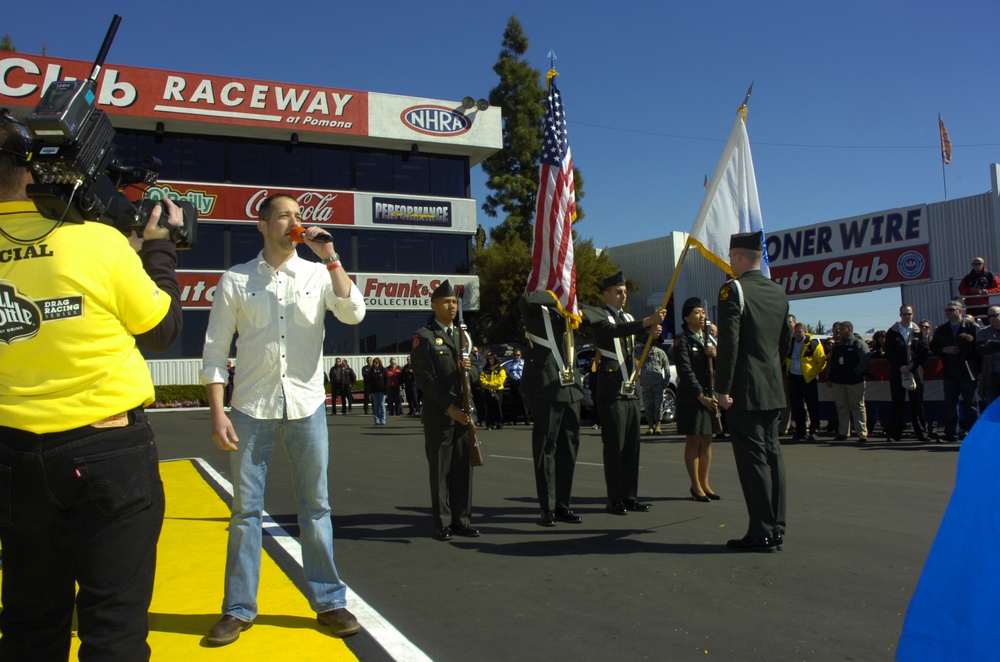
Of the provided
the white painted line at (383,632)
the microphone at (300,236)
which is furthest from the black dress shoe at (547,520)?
the microphone at (300,236)

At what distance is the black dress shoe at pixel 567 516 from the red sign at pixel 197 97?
29.1m

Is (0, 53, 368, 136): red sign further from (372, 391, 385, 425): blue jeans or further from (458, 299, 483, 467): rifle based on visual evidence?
(458, 299, 483, 467): rifle

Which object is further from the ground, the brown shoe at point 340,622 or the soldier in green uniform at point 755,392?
the soldier in green uniform at point 755,392

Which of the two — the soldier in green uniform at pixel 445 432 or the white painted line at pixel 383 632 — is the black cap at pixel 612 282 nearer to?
the soldier in green uniform at pixel 445 432

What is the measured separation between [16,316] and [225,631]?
210 centimetres

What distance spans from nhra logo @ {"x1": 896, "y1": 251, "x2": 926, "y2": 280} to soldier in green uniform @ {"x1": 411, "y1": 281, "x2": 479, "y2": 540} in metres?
22.6

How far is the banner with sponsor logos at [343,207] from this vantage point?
111 ft

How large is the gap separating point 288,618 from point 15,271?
2493 millimetres

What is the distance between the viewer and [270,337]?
13.5 ft

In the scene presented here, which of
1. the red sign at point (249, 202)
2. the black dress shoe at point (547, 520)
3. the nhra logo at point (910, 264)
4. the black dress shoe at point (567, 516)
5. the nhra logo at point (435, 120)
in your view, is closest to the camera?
the black dress shoe at point (547, 520)

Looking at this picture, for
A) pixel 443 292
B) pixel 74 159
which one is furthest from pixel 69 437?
pixel 443 292

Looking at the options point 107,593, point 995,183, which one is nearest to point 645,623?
point 107,593

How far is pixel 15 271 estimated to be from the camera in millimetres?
2430

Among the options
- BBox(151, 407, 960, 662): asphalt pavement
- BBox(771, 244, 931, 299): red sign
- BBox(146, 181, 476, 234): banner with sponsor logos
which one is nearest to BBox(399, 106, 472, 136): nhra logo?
BBox(146, 181, 476, 234): banner with sponsor logos
